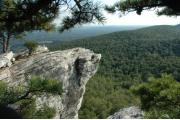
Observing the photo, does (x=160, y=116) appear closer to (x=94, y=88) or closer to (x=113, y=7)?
(x=113, y=7)

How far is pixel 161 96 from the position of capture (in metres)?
6.10

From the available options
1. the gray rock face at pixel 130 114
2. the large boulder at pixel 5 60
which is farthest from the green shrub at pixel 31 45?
the gray rock face at pixel 130 114

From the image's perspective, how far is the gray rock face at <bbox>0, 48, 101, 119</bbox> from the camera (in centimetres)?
1380

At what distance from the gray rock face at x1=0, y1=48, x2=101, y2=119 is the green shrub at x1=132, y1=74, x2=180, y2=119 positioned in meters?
6.46

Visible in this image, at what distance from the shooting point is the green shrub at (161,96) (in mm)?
5725

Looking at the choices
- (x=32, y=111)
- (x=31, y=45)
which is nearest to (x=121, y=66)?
(x=31, y=45)

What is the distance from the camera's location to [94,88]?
7369 cm

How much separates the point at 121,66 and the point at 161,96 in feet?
246

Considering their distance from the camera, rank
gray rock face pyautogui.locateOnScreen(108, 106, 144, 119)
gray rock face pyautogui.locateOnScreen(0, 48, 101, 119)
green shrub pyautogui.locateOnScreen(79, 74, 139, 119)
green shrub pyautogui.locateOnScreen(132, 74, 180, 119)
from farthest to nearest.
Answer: green shrub pyautogui.locateOnScreen(79, 74, 139, 119) → gray rock face pyautogui.locateOnScreen(0, 48, 101, 119) → gray rock face pyautogui.locateOnScreen(108, 106, 144, 119) → green shrub pyautogui.locateOnScreen(132, 74, 180, 119)

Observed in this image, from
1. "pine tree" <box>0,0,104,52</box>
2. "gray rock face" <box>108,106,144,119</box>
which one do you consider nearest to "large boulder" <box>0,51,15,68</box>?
"gray rock face" <box>108,106,144,119</box>

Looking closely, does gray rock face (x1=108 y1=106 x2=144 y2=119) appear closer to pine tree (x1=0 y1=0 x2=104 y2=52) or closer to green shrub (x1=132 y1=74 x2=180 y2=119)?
green shrub (x1=132 y1=74 x2=180 y2=119)

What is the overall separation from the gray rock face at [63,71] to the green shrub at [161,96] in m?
6.46

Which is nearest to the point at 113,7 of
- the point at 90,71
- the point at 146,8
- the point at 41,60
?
the point at 146,8

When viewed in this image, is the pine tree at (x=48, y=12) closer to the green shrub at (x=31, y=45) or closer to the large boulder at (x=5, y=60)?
the large boulder at (x=5, y=60)
